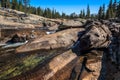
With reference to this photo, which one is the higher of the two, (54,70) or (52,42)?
(52,42)

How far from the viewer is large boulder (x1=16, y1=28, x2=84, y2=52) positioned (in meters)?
38.9

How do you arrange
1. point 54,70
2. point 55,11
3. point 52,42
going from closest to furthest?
point 54,70 → point 52,42 → point 55,11

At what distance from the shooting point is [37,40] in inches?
1575

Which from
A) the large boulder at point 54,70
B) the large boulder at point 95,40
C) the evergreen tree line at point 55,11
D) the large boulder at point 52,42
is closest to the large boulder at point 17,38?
the large boulder at point 52,42

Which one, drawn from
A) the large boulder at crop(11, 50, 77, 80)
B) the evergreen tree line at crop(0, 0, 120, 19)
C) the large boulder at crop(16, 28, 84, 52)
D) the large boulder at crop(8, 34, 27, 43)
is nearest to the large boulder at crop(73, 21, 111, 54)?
the large boulder at crop(11, 50, 77, 80)

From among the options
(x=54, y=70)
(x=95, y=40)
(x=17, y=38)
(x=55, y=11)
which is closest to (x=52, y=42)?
(x=95, y=40)

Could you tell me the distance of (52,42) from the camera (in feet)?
130

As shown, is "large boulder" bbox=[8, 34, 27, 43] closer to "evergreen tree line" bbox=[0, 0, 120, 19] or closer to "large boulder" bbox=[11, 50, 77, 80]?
"large boulder" bbox=[11, 50, 77, 80]

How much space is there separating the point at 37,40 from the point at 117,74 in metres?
20.0

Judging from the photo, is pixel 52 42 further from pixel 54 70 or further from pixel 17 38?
pixel 17 38

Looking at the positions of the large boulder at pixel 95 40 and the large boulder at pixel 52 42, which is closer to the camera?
the large boulder at pixel 95 40

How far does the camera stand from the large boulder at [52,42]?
38875mm

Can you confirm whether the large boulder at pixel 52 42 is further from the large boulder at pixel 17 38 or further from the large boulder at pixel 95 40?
the large boulder at pixel 17 38

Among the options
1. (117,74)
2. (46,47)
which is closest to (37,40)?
(46,47)
